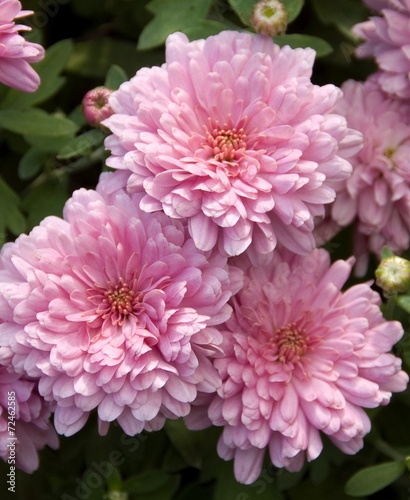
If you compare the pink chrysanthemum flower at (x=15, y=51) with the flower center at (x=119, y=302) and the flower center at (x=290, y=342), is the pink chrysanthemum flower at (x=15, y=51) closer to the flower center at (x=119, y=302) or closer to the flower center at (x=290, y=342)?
the flower center at (x=119, y=302)

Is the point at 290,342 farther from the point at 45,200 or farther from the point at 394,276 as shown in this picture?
the point at 45,200

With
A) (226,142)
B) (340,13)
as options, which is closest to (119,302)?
(226,142)

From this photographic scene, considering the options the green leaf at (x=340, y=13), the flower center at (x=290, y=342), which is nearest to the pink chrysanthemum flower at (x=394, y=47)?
the green leaf at (x=340, y=13)

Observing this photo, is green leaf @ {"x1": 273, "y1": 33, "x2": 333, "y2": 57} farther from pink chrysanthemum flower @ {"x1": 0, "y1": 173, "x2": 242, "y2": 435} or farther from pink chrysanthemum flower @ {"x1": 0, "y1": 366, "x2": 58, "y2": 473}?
pink chrysanthemum flower @ {"x1": 0, "y1": 366, "x2": 58, "y2": 473}

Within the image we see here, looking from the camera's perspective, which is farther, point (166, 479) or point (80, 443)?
point (80, 443)

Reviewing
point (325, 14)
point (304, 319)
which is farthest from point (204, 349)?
point (325, 14)

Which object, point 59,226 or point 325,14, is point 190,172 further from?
point 325,14
